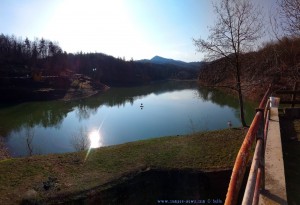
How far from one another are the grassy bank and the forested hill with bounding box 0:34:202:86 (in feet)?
212

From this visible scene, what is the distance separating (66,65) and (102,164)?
122 metres

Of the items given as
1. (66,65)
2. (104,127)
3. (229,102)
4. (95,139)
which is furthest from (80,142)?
(66,65)

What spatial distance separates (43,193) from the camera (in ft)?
27.6

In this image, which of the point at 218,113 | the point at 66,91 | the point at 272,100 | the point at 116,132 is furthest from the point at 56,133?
the point at 66,91

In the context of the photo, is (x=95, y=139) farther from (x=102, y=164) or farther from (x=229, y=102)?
(x=229, y=102)

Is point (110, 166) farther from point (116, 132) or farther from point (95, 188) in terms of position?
point (116, 132)

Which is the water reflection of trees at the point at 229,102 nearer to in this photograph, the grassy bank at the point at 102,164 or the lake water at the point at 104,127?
the lake water at the point at 104,127

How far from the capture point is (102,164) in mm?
10531

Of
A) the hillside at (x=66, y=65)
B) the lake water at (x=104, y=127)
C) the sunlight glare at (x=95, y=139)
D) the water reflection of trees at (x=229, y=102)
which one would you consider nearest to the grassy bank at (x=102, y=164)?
the lake water at (x=104, y=127)

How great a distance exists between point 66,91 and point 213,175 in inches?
3143

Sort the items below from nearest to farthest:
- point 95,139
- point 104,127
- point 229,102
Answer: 1. point 95,139
2. point 104,127
3. point 229,102

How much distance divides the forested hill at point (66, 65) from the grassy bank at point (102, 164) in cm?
6452

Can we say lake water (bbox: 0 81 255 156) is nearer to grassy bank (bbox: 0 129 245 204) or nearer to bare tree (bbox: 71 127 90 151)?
bare tree (bbox: 71 127 90 151)

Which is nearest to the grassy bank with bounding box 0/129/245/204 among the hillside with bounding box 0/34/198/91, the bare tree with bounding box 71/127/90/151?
the bare tree with bounding box 71/127/90/151
